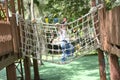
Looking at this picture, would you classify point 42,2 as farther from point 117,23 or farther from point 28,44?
point 117,23

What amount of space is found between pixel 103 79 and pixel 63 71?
12.4ft

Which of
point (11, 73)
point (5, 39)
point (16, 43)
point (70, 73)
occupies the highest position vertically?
point (5, 39)

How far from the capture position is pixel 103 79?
224 inches

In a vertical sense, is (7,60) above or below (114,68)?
above

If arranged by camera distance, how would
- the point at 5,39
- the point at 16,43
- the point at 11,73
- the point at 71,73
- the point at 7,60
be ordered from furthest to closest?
Answer: the point at 71,73 < the point at 16,43 < the point at 11,73 < the point at 7,60 < the point at 5,39

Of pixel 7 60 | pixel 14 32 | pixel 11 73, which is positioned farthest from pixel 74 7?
pixel 7 60

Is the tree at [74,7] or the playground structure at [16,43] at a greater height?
the tree at [74,7]

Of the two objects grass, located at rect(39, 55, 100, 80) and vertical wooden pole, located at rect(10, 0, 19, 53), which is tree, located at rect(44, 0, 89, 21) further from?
vertical wooden pole, located at rect(10, 0, 19, 53)

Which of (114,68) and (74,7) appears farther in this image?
(74,7)

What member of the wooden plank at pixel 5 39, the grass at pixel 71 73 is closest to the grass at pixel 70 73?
the grass at pixel 71 73

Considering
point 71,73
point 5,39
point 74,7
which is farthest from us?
point 74,7

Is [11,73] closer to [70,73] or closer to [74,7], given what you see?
[70,73]

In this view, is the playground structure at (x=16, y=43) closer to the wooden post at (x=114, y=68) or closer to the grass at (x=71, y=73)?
the wooden post at (x=114, y=68)

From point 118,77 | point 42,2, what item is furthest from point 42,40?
point 42,2
